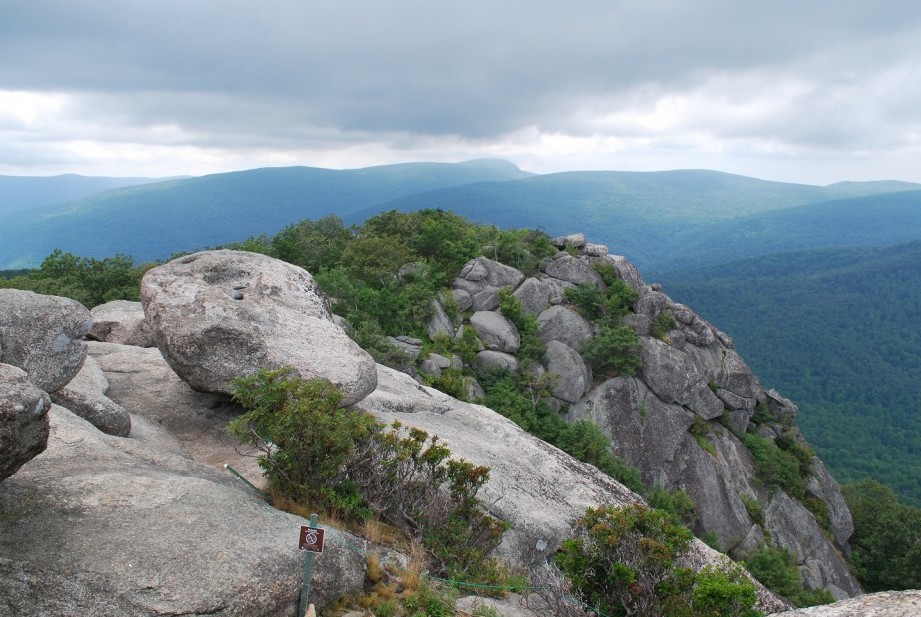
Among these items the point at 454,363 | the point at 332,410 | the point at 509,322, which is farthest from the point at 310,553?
the point at 509,322

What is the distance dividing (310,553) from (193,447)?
6.79 meters

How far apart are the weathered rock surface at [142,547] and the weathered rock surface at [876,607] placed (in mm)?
5626

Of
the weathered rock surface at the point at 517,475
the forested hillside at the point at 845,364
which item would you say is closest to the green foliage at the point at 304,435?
the weathered rock surface at the point at 517,475

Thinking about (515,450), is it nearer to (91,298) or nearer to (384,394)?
(384,394)

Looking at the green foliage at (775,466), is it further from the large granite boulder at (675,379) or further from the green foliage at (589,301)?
the green foliage at (589,301)

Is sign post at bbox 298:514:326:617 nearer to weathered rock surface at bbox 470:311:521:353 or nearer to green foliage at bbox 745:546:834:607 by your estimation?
green foliage at bbox 745:546:834:607

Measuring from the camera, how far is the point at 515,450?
53.2ft

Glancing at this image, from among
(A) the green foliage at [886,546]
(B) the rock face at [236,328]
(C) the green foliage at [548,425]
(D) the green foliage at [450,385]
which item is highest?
(B) the rock face at [236,328]

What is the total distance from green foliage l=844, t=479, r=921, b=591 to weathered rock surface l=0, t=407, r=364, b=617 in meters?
43.7

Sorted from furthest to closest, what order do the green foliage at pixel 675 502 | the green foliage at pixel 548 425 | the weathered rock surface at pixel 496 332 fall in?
1. the weathered rock surface at pixel 496 332
2. the green foliage at pixel 675 502
3. the green foliage at pixel 548 425

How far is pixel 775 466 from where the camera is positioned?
37094mm

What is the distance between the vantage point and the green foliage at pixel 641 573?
779cm

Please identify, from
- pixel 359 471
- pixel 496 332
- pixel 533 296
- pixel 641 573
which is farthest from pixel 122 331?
pixel 533 296

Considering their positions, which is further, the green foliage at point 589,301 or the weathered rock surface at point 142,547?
the green foliage at point 589,301
